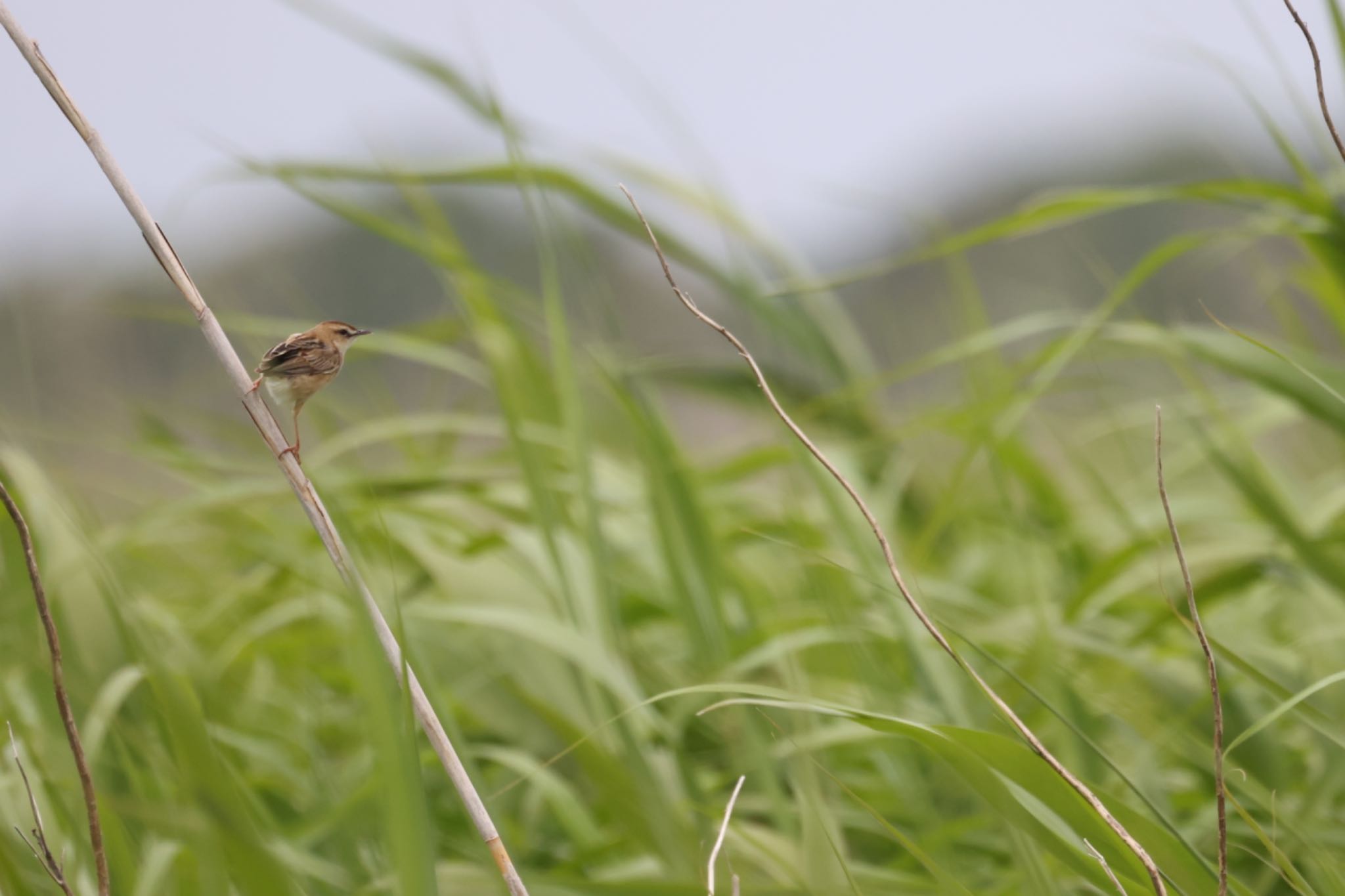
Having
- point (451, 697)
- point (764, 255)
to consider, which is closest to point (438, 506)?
point (451, 697)

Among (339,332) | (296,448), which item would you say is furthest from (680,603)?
(296,448)

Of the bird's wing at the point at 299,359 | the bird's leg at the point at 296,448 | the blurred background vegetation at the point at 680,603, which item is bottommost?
the blurred background vegetation at the point at 680,603

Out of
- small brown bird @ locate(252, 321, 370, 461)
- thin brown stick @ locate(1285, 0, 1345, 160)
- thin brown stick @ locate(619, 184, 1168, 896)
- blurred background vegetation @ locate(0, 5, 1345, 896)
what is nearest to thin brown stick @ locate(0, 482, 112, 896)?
blurred background vegetation @ locate(0, 5, 1345, 896)

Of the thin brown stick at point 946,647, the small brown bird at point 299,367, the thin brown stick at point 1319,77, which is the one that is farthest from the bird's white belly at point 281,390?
the thin brown stick at point 1319,77

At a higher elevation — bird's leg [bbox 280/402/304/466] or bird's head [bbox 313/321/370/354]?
bird's head [bbox 313/321/370/354]

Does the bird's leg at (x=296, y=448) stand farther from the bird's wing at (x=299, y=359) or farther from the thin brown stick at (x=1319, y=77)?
the thin brown stick at (x=1319, y=77)

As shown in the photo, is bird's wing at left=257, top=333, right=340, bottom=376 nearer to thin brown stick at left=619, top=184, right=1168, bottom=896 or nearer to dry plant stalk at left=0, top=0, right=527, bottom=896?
dry plant stalk at left=0, top=0, right=527, bottom=896

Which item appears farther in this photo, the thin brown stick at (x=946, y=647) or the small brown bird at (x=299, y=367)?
the small brown bird at (x=299, y=367)

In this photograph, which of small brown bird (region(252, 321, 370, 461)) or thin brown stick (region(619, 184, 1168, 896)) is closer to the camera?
thin brown stick (region(619, 184, 1168, 896))
